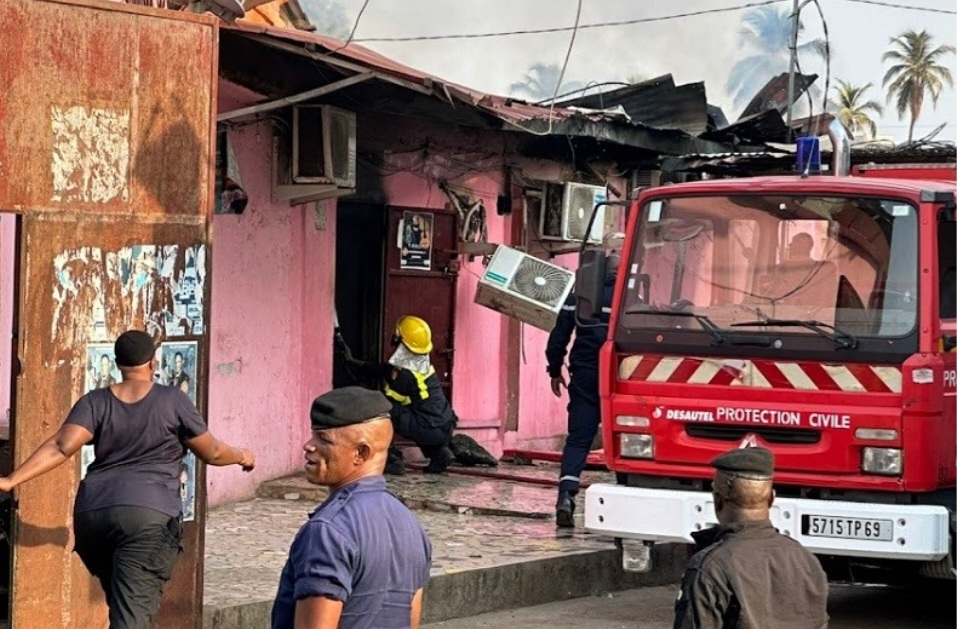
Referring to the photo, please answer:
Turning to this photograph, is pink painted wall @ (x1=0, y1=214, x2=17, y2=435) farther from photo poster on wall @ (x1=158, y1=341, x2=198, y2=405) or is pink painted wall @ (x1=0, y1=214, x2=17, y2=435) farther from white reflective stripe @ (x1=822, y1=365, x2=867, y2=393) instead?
white reflective stripe @ (x1=822, y1=365, x2=867, y2=393)

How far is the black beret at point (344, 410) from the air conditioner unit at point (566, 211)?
1138 centimetres

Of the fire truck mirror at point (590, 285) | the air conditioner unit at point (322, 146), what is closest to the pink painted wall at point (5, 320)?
the air conditioner unit at point (322, 146)

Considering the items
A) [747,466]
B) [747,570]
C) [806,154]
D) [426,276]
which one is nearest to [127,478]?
[747,466]

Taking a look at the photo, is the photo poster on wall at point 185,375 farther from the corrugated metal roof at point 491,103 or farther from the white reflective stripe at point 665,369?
the corrugated metal roof at point 491,103

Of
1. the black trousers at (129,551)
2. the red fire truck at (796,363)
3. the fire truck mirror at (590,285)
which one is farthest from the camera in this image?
the fire truck mirror at (590,285)

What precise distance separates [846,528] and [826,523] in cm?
10

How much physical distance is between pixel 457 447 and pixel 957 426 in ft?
20.5

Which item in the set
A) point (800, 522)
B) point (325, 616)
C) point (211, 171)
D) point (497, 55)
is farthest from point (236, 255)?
point (497, 55)

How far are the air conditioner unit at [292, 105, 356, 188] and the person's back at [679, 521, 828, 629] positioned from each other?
7703mm

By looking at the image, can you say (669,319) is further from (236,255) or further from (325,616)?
(325,616)

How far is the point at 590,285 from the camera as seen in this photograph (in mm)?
9094

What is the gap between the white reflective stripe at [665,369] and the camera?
883 centimetres

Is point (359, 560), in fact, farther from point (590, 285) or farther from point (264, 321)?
point (264, 321)

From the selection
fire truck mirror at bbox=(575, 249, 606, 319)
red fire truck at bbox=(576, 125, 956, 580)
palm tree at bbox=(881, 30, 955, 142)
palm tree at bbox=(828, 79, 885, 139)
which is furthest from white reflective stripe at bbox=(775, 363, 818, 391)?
palm tree at bbox=(881, 30, 955, 142)
